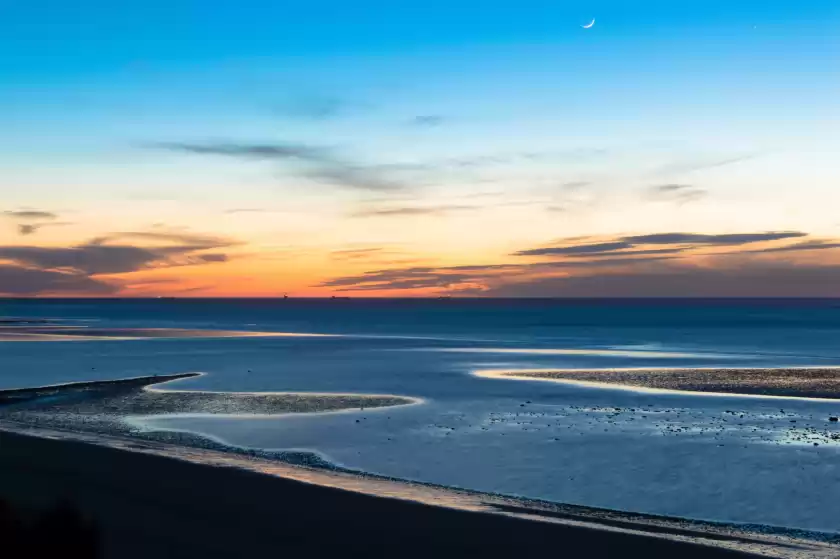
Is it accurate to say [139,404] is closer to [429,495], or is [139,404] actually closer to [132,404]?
[132,404]

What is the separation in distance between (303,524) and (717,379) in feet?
105

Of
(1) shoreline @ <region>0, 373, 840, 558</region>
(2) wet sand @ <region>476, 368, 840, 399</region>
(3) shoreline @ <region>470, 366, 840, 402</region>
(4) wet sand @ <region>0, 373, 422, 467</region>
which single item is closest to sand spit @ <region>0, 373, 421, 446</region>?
(4) wet sand @ <region>0, 373, 422, 467</region>

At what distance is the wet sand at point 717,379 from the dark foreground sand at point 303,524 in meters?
23.7

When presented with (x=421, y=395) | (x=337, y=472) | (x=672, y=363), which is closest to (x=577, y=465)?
(x=337, y=472)

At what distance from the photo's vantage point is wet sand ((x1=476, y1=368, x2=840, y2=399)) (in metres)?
36.0

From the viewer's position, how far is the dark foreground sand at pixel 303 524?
12.3 m

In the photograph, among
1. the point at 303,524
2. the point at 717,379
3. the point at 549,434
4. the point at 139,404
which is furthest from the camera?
the point at 717,379

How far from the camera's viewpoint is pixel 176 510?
14.3 meters

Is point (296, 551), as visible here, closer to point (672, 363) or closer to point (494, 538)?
point (494, 538)

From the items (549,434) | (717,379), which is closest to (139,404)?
(549,434)

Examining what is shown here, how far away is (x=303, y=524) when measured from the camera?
536 inches

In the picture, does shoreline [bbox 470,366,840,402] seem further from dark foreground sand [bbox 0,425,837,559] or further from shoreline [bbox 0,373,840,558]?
dark foreground sand [bbox 0,425,837,559]

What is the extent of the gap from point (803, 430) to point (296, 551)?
18.0 m

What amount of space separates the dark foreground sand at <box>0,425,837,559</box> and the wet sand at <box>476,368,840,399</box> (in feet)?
77.9
